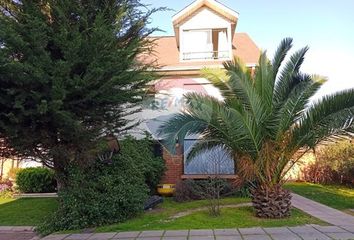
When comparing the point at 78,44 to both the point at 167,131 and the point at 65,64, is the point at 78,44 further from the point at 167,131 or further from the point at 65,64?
the point at 167,131

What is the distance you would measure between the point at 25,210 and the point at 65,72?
7523 millimetres

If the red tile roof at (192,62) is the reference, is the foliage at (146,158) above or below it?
below

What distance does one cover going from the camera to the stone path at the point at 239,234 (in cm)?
859

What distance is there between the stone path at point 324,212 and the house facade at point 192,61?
325 centimetres

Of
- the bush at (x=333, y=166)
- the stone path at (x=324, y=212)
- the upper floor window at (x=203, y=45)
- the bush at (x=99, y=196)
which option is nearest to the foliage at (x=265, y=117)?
the stone path at (x=324, y=212)

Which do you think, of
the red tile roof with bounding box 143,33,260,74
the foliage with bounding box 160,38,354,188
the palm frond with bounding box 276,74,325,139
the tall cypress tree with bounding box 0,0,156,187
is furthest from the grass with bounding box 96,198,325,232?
the red tile roof with bounding box 143,33,260,74

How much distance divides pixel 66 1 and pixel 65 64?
1859 mm

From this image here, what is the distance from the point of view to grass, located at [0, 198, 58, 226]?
40.1 feet

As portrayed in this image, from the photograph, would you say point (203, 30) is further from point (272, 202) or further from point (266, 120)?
point (272, 202)

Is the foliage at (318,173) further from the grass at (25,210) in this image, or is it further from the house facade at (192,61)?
the grass at (25,210)

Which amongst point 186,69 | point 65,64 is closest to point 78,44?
point 65,64

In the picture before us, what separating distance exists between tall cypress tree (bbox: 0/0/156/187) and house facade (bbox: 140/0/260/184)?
588 centimetres

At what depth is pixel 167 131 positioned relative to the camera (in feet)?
33.3

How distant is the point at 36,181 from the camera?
17.1m
